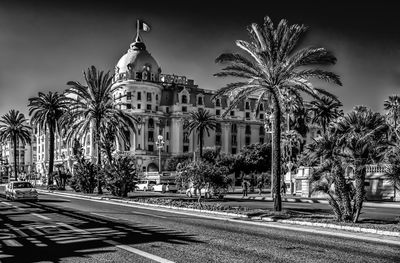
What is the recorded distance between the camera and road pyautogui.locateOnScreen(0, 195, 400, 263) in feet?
33.6

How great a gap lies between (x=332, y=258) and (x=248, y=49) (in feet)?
54.5

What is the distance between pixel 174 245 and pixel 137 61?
326 ft

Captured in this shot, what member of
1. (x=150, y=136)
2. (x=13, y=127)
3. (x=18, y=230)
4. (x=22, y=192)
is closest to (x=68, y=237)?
(x=18, y=230)

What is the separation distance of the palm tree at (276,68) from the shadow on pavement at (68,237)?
31.6ft

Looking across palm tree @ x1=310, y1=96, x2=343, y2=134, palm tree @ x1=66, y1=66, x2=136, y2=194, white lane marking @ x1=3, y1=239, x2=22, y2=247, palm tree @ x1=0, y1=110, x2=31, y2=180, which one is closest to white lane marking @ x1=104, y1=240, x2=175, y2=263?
white lane marking @ x1=3, y1=239, x2=22, y2=247

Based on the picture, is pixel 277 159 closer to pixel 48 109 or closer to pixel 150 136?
pixel 48 109

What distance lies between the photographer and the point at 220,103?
390 ft

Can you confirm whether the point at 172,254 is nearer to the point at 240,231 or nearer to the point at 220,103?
the point at 240,231

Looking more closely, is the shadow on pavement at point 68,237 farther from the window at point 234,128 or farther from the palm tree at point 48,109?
the window at point 234,128

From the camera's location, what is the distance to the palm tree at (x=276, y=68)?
76.9ft

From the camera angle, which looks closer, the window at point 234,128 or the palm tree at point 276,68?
the palm tree at point 276,68

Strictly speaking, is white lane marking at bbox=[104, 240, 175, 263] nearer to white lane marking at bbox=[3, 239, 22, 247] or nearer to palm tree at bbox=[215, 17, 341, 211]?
white lane marking at bbox=[3, 239, 22, 247]

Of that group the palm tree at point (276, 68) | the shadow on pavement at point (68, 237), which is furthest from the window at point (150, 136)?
the shadow on pavement at point (68, 237)

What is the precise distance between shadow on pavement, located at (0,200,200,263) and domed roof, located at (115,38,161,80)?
91.1 meters
